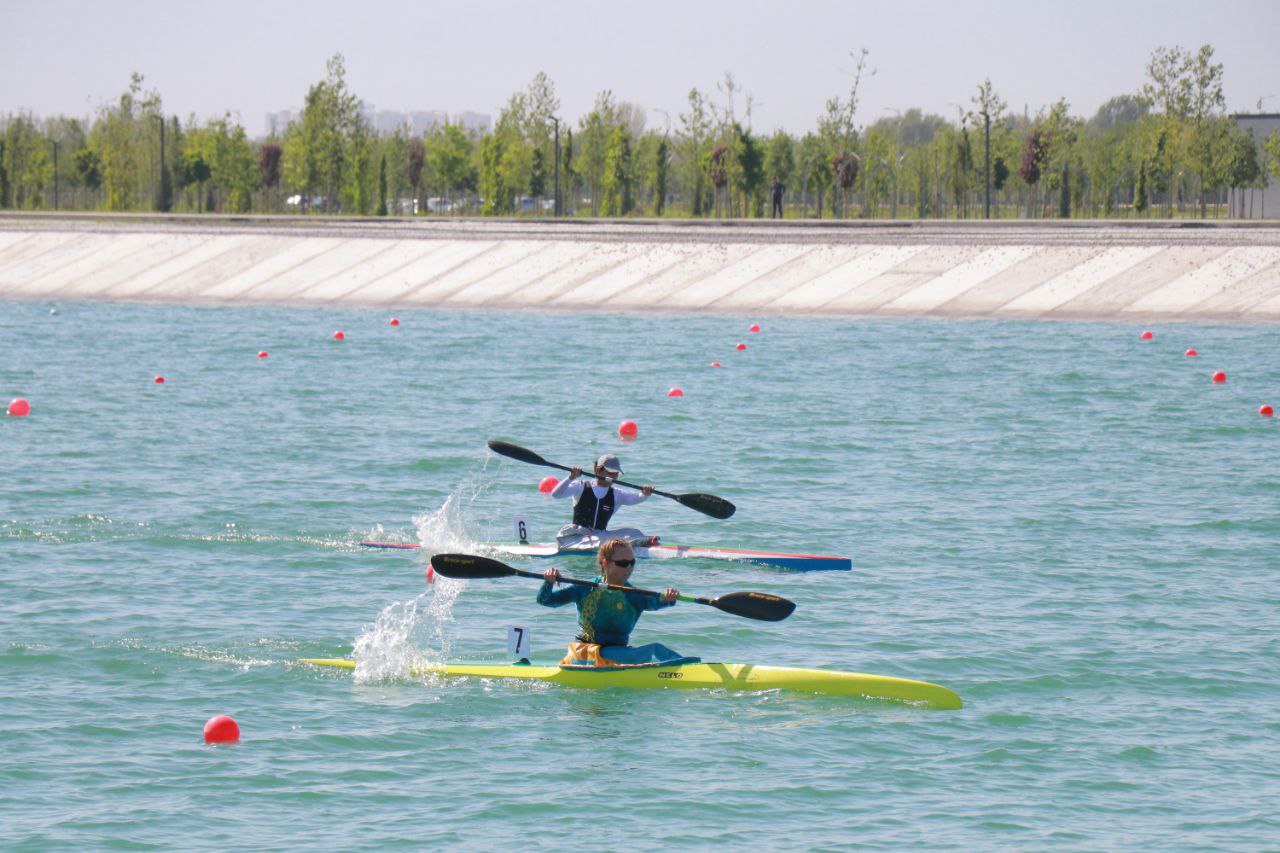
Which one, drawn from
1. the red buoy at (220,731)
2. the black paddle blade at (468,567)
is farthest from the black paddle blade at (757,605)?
the red buoy at (220,731)

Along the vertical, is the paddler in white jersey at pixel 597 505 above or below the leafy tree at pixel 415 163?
below

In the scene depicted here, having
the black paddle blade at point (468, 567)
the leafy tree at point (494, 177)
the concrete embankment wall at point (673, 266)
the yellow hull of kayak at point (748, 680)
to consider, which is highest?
the leafy tree at point (494, 177)

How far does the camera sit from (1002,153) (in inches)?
2781

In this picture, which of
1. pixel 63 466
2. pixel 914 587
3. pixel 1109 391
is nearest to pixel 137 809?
pixel 914 587

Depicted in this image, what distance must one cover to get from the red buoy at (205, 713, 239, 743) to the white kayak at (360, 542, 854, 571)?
6.26 m

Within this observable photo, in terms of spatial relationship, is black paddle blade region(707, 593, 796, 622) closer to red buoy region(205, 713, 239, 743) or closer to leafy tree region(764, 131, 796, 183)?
red buoy region(205, 713, 239, 743)

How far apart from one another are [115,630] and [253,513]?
5.33 m

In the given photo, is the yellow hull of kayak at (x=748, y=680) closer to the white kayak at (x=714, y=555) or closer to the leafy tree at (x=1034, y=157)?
the white kayak at (x=714, y=555)

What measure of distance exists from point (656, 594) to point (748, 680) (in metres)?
0.98

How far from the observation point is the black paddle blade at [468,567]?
1462 centimetres

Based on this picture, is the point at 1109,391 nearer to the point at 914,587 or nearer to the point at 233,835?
the point at 914,587

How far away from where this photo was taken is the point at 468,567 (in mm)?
14664

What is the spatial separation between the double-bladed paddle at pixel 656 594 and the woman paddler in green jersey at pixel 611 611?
0.07 m

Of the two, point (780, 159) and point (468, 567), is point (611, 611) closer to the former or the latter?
point (468, 567)
